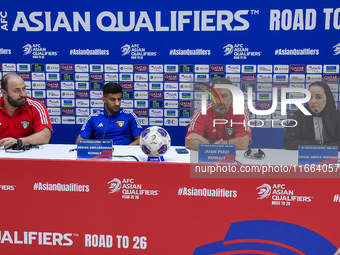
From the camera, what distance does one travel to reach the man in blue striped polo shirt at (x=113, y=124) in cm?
246

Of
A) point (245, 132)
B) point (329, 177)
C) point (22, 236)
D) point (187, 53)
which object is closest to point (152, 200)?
point (245, 132)

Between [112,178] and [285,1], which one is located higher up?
[285,1]

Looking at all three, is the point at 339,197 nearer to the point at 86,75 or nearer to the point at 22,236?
the point at 22,236

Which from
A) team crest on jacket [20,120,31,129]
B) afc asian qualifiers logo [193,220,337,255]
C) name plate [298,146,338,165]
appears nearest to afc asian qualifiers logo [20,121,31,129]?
team crest on jacket [20,120,31,129]

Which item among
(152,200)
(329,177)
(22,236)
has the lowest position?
(22,236)

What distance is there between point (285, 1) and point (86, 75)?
231cm

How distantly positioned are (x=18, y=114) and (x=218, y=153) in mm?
1728

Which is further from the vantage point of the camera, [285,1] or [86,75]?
[86,75]

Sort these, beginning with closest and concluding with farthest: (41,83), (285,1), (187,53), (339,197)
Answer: (339,197) → (285,1) → (187,53) → (41,83)

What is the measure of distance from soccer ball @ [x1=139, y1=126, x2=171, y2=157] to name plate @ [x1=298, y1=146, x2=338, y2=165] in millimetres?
653

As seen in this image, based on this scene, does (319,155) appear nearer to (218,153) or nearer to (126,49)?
(218,153)

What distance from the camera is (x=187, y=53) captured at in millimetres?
3051

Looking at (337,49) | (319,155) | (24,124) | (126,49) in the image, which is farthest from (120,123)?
(337,49)

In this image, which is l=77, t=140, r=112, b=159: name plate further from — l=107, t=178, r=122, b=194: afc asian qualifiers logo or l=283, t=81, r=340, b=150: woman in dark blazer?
l=283, t=81, r=340, b=150: woman in dark blazer
